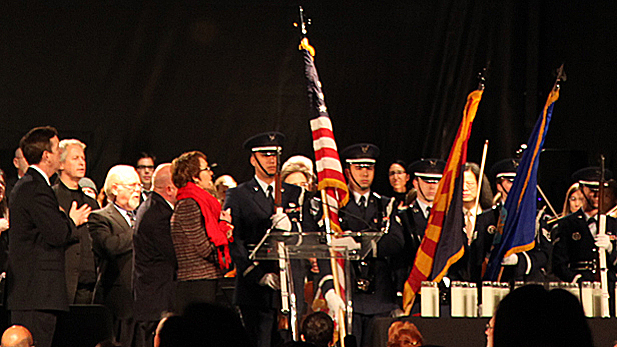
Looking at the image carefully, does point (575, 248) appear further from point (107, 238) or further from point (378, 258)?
point (107, 238)

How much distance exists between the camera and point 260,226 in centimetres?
646

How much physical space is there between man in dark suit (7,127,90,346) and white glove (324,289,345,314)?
5.69 feet

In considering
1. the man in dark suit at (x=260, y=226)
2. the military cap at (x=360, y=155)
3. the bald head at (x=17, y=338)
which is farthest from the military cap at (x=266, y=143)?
the bald head at (x=17, y=338)

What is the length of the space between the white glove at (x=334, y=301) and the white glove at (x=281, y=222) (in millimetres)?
999

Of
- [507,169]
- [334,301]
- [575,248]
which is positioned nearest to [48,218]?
[334,301]

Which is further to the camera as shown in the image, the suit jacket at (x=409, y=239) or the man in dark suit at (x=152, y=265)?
the suit jacket at (x=409, y=239)

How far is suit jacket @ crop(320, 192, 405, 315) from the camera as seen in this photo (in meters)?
6.52

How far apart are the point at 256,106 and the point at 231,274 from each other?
2826 millimetres

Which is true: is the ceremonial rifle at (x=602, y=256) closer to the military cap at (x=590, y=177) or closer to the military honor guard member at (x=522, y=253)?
the military honor guard member at (x=522, y=253)

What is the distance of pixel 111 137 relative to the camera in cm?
947

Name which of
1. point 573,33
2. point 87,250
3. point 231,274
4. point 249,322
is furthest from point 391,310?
point 573,33

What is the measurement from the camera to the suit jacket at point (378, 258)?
652cm

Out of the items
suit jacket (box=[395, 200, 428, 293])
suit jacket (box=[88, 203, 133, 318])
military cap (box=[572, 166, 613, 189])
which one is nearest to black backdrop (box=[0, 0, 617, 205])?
military cap (box=[572, 166, 613, 189])

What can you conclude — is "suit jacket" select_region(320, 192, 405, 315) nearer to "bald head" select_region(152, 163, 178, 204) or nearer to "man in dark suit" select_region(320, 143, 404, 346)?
"man in dark suit" select_region(320, 143, 404, 346)
